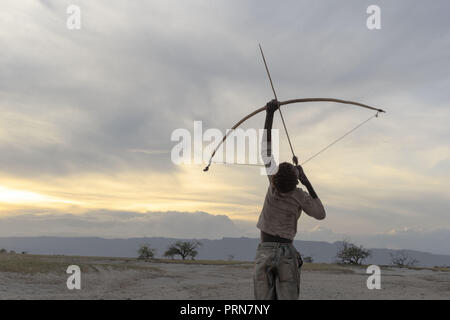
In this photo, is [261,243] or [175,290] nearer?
[261,243]

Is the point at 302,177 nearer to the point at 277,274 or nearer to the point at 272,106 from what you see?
the point at 272,106

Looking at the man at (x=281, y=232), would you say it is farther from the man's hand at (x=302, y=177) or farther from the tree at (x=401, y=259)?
the tree at (x=401, y=259)

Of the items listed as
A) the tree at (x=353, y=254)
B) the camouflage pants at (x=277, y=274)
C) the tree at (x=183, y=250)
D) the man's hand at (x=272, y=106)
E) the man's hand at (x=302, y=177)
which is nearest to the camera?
the camouflage pants at (x=277, y=274)

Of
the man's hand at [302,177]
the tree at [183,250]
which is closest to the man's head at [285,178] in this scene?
the man's hand at [302,177]

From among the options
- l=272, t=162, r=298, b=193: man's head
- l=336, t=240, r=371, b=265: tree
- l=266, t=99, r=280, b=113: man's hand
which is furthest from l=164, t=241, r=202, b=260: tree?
l=272, t=162, r=298, b=193: man's head

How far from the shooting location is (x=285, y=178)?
485cm

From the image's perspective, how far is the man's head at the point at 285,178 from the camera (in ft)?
15.9

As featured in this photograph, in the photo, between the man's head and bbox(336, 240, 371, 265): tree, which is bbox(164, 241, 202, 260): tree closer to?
bbox(336, 240, 371, 265): tree

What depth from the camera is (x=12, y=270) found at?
21594mm

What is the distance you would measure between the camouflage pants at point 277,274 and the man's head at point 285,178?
666mm

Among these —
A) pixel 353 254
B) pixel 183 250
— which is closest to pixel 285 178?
pixel 353 254
